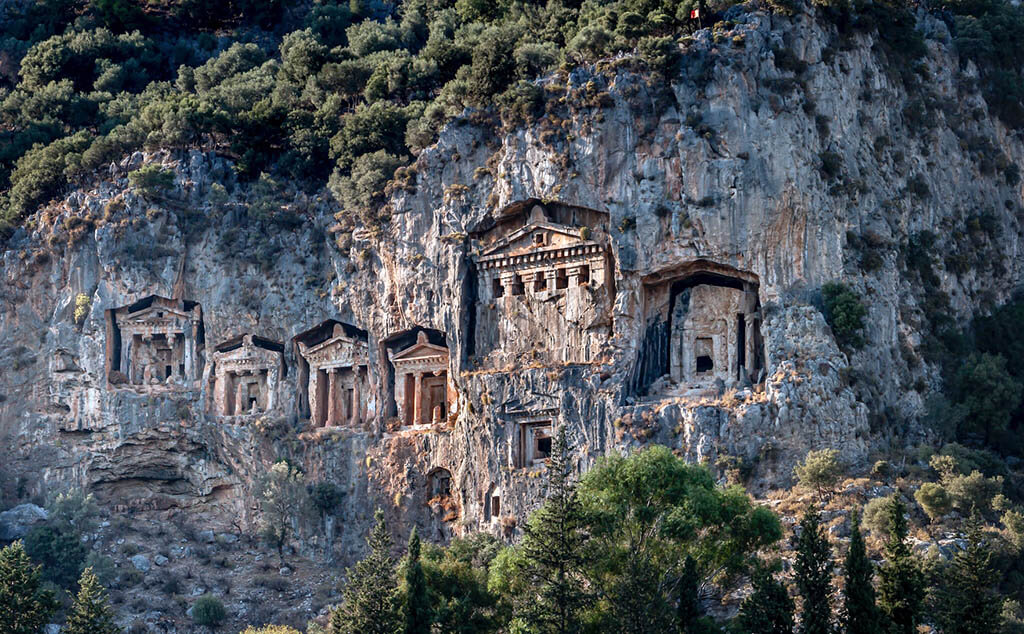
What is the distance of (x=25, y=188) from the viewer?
78.7m

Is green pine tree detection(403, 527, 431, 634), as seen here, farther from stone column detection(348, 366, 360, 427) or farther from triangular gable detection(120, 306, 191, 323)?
triangular gable detection(120, 306, 191, 323)

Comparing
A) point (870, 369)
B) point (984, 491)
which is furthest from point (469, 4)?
point (984, 491)

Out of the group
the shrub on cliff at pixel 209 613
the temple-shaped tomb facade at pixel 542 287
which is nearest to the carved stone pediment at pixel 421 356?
the temple-shaped tomb facade at pixel 542 287

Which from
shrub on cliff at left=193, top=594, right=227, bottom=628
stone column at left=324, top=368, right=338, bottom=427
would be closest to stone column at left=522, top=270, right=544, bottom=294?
stone column at left=324, top=368, right=338, bottom=427

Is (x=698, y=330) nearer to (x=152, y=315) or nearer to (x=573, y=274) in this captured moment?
(x=573, y=274)

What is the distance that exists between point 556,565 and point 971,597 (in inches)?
454

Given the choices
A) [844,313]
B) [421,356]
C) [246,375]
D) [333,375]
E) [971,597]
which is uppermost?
[844,313]

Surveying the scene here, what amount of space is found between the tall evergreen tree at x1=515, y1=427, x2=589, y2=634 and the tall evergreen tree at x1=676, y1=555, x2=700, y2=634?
118 inches

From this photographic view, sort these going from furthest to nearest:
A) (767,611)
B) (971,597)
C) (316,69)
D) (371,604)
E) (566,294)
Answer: (316,69), (566,294), (371,604), (767,611), (971,597)

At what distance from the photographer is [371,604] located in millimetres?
53312

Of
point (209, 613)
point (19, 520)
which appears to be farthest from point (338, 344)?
point (19, 520)

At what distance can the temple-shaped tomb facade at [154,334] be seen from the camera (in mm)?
74938

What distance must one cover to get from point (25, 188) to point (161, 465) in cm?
1423

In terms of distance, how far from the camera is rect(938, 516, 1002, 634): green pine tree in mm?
48281
